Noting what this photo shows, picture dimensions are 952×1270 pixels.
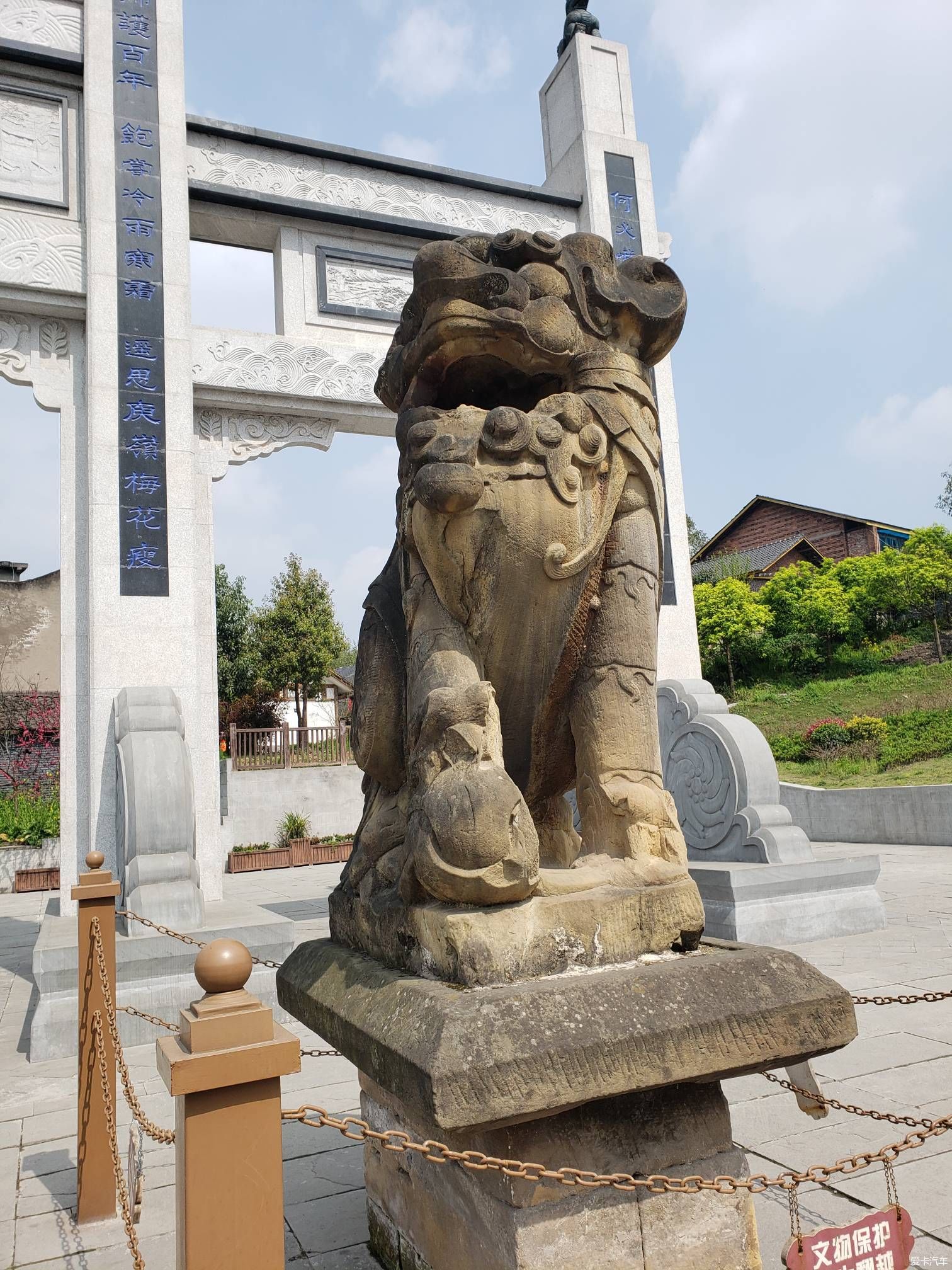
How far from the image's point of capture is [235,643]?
20.4 meters

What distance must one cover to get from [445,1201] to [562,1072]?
0.58 meters

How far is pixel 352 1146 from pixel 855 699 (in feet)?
54.3

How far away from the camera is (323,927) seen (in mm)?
6059

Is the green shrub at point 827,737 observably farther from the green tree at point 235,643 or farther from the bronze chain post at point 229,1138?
the bronze chain post at point 229,1138

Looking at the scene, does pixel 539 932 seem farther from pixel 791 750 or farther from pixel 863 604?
pixel 863 604

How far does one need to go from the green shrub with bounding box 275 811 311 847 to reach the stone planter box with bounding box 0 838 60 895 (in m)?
2.98

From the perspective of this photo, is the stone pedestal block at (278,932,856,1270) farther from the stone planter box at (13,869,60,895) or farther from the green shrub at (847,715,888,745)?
the green shrub at (847,715,888,745)

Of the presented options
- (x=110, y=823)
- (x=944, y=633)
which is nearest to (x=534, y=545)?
(x=110, y=823)

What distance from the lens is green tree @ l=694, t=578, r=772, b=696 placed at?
68.5ft

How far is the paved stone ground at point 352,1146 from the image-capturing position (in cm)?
218

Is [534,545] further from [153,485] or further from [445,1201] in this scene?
[153,485]

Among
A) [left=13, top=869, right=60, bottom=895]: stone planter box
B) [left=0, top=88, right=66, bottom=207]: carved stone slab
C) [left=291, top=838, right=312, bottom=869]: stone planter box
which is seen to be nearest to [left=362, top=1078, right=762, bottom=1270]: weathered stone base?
[left=0, top=88, right=66, bottom=207]: carved stone slab

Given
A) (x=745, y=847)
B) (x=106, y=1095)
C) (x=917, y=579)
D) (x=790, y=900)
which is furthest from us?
(x=917, y=579)

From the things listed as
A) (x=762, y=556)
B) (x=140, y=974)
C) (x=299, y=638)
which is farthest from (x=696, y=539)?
(x=140, y=974)
